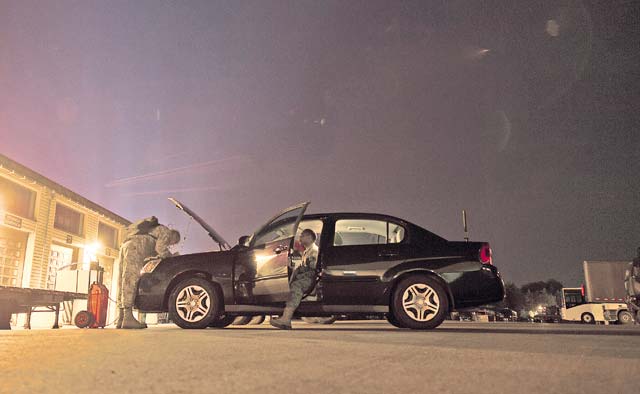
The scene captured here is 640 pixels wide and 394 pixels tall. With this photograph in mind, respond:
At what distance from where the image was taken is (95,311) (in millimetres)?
11656

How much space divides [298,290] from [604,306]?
79.7 ft

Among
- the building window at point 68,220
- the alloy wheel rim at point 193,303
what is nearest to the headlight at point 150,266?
the alloy wheel rim at point 193,303

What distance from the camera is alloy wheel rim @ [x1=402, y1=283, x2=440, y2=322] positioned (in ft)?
22.8

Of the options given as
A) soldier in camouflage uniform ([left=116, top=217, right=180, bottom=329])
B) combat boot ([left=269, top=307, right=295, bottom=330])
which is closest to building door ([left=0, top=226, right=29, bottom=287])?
soldier in camouflage uniform ([left=116, top=217, right=180, bottom=329])

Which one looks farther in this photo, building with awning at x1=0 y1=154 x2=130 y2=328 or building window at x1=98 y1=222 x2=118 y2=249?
building window at x1=98 y1=222 x2=118 y2=249

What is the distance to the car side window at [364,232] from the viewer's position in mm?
7493

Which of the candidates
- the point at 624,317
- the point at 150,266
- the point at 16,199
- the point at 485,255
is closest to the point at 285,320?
the point at 150,266

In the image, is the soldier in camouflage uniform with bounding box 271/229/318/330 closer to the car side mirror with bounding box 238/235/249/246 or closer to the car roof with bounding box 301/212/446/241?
the car roof with bounding box 301/212/446/241

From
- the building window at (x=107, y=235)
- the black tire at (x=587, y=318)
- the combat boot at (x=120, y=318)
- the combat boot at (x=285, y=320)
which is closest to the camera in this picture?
the combat boot at (x=285, y=320)

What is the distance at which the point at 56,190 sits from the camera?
23125 mm

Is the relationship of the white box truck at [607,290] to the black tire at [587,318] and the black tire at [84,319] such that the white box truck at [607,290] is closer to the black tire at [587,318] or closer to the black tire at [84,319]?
the black tire at [587,318]

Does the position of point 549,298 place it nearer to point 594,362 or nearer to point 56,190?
point 56,190

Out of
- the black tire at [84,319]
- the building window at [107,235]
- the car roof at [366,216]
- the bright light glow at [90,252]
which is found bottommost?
the black tire at [84,319]

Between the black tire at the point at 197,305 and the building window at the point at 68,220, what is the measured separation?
18995 mm
